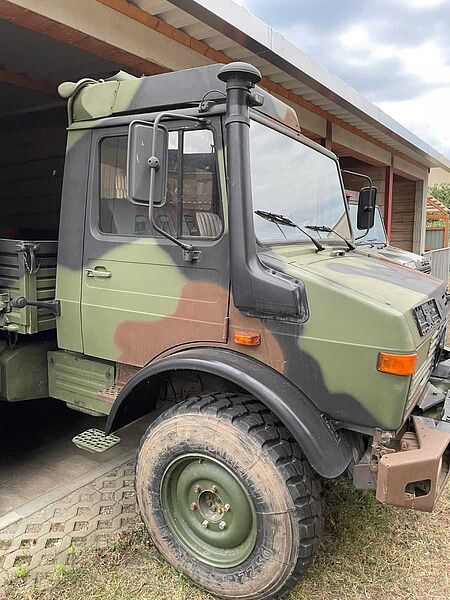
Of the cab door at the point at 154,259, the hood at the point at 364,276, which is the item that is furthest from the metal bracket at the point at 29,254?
the hood at the point at 364,276

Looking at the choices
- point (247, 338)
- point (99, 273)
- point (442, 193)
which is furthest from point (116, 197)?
point (442, 193)

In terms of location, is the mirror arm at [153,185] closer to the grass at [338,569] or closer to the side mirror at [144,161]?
the side mirror at [144,161]

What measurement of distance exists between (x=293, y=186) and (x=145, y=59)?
7.71ft

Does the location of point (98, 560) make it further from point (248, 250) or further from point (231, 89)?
point (231, 89)

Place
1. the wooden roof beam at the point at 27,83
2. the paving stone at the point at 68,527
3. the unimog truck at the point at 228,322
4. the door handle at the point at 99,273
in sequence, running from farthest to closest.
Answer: the wooden roof beam at the point at 27,83 → the door handle at the point at 99,273 → the paving stone at the point at 68,527 → the unimog truck at the point at 228,322

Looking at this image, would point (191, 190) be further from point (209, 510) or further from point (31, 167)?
point (31, 167)

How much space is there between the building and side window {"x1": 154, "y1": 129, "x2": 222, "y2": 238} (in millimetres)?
1868

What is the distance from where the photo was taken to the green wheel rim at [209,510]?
7.91 ft

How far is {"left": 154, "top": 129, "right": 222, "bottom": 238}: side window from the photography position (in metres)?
2.52

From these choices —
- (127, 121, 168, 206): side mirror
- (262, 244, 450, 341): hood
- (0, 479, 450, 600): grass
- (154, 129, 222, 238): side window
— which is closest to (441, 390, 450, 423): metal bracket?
(262, 244, 450, 341): hood

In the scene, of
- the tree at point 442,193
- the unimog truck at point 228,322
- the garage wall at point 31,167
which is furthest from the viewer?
the tree at point 442,193

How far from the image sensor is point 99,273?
2.94 metres

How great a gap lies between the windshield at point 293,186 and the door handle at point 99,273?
0.94m

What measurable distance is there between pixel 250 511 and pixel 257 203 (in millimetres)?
1481
